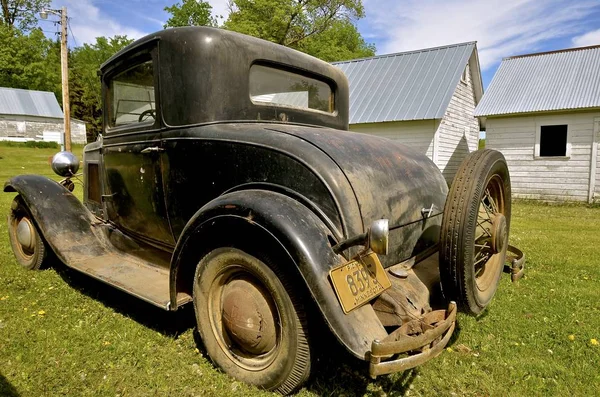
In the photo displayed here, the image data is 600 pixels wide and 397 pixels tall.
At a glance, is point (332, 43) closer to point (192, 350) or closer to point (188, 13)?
point (188, 13)

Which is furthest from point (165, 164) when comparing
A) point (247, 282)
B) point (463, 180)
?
point (463, 180)

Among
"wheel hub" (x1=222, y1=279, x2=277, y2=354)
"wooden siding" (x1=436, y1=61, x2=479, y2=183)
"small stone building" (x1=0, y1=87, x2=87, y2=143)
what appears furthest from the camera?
"small stone building" (x1=0, y1=87, x2=87, y2=143)

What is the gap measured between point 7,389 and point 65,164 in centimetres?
276

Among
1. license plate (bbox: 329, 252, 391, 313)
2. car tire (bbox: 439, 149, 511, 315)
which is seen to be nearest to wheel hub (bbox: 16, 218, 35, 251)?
license plate (bbox: 329, 252, 391, 313)

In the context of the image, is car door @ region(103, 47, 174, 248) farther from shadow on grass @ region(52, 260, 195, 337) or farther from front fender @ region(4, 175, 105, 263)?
shadow on grass @ region(52, 260, 195, 337)

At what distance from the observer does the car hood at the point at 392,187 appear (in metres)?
2.21

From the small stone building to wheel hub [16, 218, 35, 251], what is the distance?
35.9 meters

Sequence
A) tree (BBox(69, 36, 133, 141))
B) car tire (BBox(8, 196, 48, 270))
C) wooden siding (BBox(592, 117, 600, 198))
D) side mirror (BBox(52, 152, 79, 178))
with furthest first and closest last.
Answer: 1. tree (BBox(69, 36, 133, 141))
2. wooden siding (BBox(592, 117, 600, 198))
3. side mirror (BBox(52, 152, 79, 178))
4. car tire (BBox(8, 196, 48, 270))

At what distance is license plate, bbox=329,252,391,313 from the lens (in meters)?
1.79

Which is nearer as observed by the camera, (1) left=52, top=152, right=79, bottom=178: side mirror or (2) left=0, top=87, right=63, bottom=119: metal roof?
(1) left=52, top=152, right=79, bottom=178: side mirror

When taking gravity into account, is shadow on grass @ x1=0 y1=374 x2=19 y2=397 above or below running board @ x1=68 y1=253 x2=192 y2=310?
below

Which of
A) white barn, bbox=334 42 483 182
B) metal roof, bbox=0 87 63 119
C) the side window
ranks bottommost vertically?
the side window

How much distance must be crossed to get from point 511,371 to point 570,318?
1.15m

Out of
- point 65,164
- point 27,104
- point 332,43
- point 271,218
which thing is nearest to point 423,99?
point 65,164
